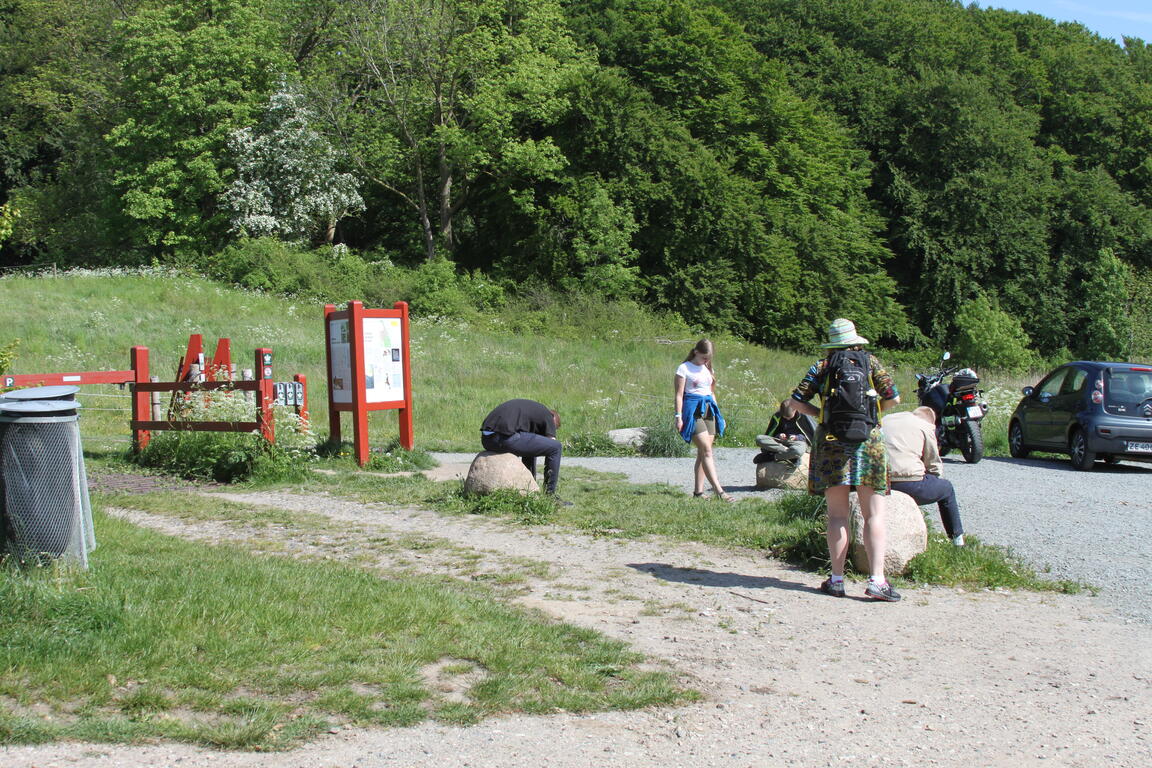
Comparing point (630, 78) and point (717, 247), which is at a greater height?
point (630, 78)

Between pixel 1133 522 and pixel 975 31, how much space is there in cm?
6277

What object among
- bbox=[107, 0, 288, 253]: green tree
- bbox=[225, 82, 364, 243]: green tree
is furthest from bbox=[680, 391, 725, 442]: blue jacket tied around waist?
bbox=[107, 0, 288, 253]: green tree

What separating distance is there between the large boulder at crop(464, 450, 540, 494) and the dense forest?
3192cm

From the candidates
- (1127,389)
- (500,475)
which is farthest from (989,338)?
(500,475)

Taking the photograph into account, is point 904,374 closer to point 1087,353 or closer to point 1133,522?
point 1087,353

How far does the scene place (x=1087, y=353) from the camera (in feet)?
188

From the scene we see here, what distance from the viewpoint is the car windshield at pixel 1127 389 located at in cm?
1545

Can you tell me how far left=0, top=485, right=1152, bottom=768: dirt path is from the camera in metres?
4.24

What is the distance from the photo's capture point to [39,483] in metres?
5.86

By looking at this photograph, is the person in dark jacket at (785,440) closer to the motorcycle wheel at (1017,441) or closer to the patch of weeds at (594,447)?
the patch of weeds at (594,447)

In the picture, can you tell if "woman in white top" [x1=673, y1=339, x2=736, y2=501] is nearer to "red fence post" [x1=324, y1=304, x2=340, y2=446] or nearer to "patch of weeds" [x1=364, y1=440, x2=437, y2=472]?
"patch of weeds" [x1=364, y1=440, x2=437, y2=472]

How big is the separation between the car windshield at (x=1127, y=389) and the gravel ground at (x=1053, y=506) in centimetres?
99

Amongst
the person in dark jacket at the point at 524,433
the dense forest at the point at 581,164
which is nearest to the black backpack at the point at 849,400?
the person in dark jacket at the point at 524,433

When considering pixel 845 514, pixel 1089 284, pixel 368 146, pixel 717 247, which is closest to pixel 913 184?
pixel 1089 284
